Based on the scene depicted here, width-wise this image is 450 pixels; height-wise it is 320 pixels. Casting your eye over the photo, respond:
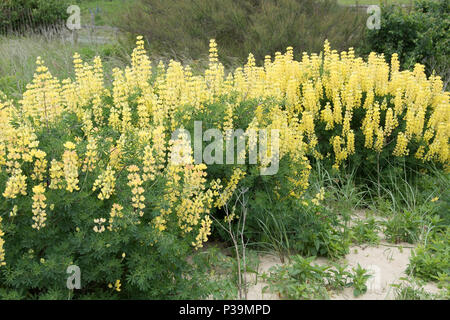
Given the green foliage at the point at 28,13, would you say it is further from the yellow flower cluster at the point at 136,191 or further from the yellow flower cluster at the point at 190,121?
the yellow flower cluster at the point at 136,191

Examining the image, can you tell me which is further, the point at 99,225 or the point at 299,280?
the point at 299,280

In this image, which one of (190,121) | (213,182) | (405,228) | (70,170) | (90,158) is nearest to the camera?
(70,170)

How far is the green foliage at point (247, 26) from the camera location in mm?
9172

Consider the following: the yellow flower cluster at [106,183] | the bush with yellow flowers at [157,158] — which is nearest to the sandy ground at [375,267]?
the bush with yellow flowers at [157,158]

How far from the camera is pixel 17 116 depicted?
373 cm

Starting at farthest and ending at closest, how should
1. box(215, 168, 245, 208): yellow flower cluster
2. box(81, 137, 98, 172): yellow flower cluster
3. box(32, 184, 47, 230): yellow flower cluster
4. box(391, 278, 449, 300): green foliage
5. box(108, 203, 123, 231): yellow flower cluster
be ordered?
box(215, 168, 245, 208): yellow flower cluster < box(391, 278, 449, 300): green foliage < box(81, 137, 98, 172): yellow flower cluster < box(108, 203, 123, 231): yellow flower cluster < box(32, 184, 47, 230): yellow flower cluster

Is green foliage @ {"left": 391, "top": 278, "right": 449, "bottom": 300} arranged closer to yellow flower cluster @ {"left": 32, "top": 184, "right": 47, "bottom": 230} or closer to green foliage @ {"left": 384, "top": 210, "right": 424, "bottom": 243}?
green foliage @ {"left": 384, "top": 210, "right": 424, "bottom": 243}

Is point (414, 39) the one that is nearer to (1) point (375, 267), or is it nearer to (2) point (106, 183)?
(1) point (375, 267)

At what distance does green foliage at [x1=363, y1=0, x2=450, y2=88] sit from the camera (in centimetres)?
792

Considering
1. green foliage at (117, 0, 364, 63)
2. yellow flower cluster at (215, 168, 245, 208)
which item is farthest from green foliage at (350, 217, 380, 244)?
green foliage at (117, 0, 364, 63)

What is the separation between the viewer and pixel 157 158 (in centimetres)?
298

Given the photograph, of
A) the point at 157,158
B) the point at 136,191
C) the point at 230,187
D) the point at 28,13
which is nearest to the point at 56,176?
the point at 136,191

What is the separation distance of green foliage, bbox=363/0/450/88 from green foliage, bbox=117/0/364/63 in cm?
123

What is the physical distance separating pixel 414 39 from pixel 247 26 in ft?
10.5
